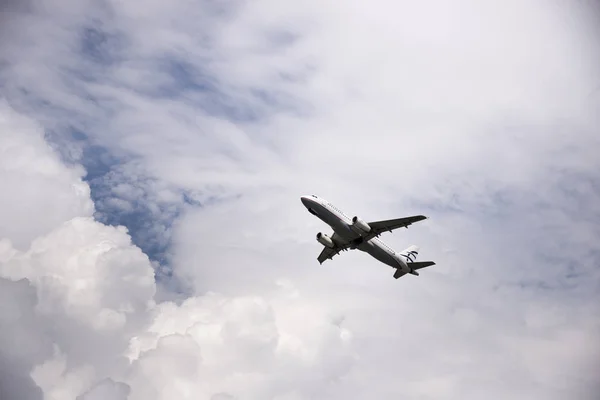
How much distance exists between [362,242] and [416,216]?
14.4m

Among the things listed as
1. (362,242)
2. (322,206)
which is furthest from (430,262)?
(322,206)

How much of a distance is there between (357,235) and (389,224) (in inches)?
259

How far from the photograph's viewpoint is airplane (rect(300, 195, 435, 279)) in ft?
357

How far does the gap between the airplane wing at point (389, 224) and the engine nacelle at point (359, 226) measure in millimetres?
1378

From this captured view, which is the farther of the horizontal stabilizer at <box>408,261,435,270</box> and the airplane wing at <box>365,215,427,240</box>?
the horizontal stabilizer at <box>408,261,435,270</box>

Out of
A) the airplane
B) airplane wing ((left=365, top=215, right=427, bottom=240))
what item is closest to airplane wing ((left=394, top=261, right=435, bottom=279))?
the airplane

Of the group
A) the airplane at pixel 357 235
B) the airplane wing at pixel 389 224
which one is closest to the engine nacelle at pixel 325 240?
the airplane at pixel 357 235

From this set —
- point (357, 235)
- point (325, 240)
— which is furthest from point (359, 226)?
point (325, 240)

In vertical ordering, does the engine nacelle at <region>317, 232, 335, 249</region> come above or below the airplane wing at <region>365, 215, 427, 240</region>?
above

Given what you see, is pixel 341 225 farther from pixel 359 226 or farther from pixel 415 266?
pixel 415 266

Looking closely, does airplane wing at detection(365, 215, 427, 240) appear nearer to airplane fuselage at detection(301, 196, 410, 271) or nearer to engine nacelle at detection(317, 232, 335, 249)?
airplane fuselage at detection(301, 196, 410, 271)

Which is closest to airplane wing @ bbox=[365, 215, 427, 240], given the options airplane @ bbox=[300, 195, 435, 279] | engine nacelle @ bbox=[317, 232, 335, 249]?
airplane @ bbox=[300, 195, 435, 279]

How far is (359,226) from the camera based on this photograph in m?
110

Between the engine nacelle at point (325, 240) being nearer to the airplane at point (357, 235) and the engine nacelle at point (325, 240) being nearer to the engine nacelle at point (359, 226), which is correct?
the airplane at point (357, 235)
